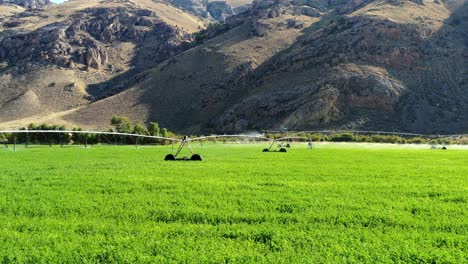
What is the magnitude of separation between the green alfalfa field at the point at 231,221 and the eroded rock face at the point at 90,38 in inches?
5139

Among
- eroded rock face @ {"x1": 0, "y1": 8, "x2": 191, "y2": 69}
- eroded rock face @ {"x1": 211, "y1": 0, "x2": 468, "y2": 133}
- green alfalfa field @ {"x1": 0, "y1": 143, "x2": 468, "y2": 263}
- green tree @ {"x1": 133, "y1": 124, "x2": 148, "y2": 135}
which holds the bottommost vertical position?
green alfalfa field @ {"x1": 0, "y1": 143, "x2": 468, "y2": 263}

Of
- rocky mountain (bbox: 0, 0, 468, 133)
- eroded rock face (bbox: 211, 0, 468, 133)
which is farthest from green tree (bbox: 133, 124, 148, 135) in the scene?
eroded rock face (bbox: 211, 0, 468, 133)

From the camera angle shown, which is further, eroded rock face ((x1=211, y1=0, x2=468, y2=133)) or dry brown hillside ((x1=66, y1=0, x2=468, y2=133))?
dry brown hillside ((x1=66, y1=0, x2=468, y2=133))

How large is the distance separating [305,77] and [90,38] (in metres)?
79.8

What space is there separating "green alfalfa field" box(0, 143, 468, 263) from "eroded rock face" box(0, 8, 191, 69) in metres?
131

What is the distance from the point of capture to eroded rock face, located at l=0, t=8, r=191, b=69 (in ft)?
432

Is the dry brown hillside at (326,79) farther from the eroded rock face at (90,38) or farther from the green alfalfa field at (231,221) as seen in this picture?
the green alfalfa field at (231,221)

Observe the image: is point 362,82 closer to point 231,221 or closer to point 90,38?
point 231,221

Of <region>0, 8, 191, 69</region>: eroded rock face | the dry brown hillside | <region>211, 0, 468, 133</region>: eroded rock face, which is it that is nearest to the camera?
<region>211, 0, 468, 133</region>: eroded rock face

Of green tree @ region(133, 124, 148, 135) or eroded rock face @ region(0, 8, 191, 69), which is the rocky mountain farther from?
green tree @ region(133, 124, 148, 135)

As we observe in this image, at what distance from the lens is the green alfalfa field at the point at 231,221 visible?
5754 millimetres

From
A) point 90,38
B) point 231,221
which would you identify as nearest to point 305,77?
point 90,38

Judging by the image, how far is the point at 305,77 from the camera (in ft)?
308

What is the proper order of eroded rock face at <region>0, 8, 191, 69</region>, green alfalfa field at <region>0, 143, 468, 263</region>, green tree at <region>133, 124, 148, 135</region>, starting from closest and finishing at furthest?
1. green alfalfa field at <region>0, 143, 468, 263</region>
2. green tree at <region>133, 124, 148, 135</region>
3. eroded rock face at <region>0, 8, 191, 69</region>
